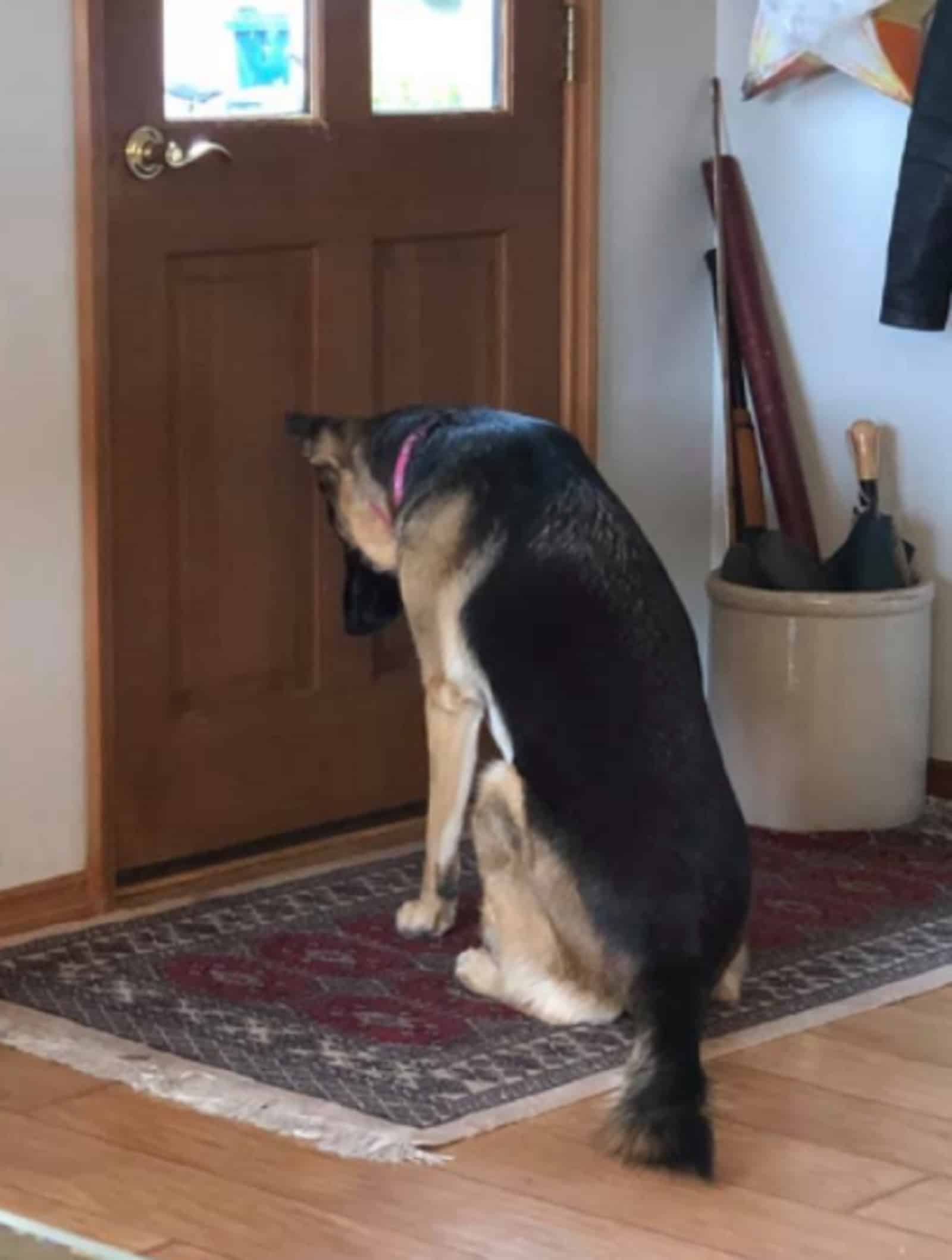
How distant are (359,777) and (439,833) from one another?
1.86 feet

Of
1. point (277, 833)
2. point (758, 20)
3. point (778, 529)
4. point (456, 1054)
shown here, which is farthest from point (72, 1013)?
point (758, 20)

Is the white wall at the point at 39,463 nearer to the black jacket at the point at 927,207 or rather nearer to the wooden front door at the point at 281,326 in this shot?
the wooden front door at the point at 281,326

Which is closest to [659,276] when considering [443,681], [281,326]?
[281,326]

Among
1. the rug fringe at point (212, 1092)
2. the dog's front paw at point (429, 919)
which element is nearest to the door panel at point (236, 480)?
the dog's front paw at point (429, 919)

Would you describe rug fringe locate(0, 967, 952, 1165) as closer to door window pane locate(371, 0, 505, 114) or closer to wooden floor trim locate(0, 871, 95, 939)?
wooden floor trim locate(0, 871, 95, 939)

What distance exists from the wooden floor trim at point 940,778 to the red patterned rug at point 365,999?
0.41 m

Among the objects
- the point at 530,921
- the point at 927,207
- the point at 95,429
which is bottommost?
the point at 530,921

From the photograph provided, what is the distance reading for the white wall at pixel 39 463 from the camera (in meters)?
3.41

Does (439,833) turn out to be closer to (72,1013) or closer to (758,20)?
(72,1013)

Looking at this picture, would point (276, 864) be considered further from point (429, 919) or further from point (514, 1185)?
point (514, 1185)

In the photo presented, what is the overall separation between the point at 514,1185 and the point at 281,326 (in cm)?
156

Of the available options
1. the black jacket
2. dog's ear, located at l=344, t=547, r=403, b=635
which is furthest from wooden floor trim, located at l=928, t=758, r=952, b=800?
dog's ear, located at l=344, t=547, r=403, b=635

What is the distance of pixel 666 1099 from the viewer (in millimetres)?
2686

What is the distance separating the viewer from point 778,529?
14.3 feet
